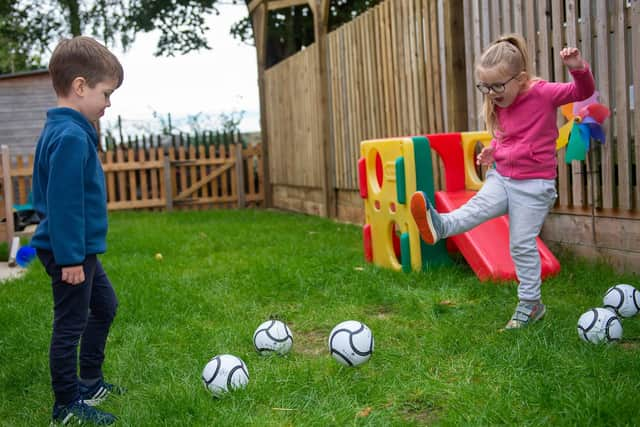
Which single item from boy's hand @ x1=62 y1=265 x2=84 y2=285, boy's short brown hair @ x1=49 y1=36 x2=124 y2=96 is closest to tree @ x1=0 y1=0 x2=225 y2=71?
boy's short brown hair @ x1=49 y1=36 x2=124 y2=96

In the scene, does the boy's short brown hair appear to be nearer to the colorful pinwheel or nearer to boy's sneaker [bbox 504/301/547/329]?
boy's sneaker [bbox 504/301/547/329]

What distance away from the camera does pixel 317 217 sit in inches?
429

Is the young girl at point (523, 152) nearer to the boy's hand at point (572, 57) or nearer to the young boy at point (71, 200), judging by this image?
the boy's hand at point (572, 57)

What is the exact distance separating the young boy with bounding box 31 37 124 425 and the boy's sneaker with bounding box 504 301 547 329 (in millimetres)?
2033

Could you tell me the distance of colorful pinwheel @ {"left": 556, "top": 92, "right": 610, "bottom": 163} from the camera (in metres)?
4.73

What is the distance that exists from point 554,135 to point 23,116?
14.3m

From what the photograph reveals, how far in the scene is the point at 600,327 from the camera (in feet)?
10.8

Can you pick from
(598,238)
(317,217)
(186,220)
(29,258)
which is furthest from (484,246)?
(186,220)

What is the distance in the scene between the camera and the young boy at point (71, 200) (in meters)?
2.74

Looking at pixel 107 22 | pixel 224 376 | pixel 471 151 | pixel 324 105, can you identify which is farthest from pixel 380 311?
pixel 107 22

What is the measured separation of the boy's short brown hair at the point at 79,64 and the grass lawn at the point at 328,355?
1327 millimetres

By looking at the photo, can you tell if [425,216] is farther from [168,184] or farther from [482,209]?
[168,184]

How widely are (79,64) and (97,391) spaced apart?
1412 millimetres

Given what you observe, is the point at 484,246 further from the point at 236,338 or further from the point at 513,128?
the point at 236,338
